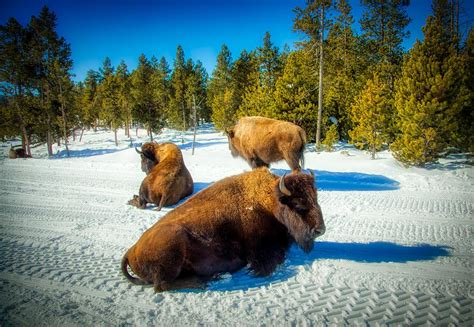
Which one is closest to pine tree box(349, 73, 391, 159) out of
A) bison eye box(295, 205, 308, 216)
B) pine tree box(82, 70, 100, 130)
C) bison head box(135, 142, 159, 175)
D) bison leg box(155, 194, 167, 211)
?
bison head box(135, 142, 159, 175)

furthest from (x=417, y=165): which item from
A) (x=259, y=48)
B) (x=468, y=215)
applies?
(x=259, y=48)

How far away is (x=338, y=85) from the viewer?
843 inches

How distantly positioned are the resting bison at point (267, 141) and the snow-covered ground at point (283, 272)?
1.85 metres

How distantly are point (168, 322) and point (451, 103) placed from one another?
46.9ft

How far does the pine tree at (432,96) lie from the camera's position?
1081cm

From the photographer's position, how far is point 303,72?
1944cm

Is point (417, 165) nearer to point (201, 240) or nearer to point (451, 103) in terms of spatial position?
point (451, 103)

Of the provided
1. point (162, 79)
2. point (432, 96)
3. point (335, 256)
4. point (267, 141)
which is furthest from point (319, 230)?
point (162, 79)

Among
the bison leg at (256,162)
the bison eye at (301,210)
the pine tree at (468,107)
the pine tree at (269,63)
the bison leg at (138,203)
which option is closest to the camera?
the bison eye at (301,210)

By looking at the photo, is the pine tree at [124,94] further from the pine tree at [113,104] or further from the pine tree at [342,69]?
the pine tree at [342,69]

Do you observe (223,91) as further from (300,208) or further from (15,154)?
(300,208)

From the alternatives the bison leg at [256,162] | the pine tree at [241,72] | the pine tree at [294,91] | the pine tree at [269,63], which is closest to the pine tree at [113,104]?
the pine tree at [241,72]

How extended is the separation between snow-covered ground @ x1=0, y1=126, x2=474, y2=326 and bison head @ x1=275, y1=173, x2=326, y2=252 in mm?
767

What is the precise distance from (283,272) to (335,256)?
3.42ft
